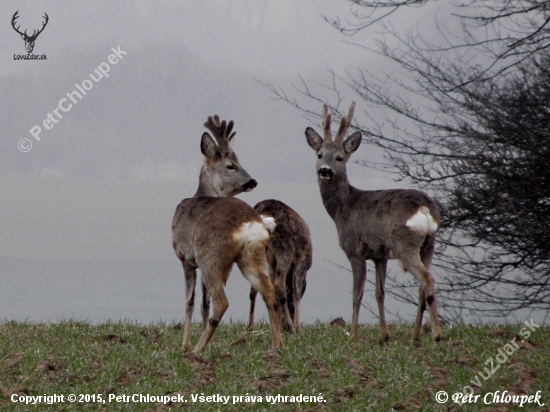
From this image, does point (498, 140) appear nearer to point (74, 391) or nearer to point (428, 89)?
point (428, 89)

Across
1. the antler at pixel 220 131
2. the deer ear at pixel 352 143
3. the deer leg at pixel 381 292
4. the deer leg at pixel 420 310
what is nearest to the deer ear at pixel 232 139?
the antler at pixel 220 131

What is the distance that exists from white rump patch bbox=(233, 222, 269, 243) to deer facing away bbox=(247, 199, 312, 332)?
6.26 feet

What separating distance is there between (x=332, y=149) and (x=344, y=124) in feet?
1.70

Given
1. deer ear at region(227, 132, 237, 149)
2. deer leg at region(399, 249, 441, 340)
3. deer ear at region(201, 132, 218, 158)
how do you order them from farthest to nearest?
deer ear at region(227, 132, 237, 149)
deer ear at region(201, 132, 218, 158)
deer leg at region(399, 249, 441, 340)

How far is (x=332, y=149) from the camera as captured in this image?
10422 mm

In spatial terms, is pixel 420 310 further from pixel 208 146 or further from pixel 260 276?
pixel 208 146

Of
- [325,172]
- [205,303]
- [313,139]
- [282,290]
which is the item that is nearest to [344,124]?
[313,139]

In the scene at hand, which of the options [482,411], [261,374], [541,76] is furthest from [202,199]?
[541,76]

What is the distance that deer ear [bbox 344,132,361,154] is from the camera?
34.3 ft

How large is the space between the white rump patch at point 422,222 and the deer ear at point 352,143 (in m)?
1.85

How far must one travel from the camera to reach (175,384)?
23.2 feet

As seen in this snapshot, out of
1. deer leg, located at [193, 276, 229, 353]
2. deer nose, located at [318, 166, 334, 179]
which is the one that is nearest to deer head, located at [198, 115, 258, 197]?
deer nose, located at [318, 166, 334, 179]

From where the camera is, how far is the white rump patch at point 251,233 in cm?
795

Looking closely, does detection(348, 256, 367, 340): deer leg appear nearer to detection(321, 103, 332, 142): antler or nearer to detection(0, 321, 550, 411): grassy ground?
detection(0, 321, 550, 411): grassy ground
